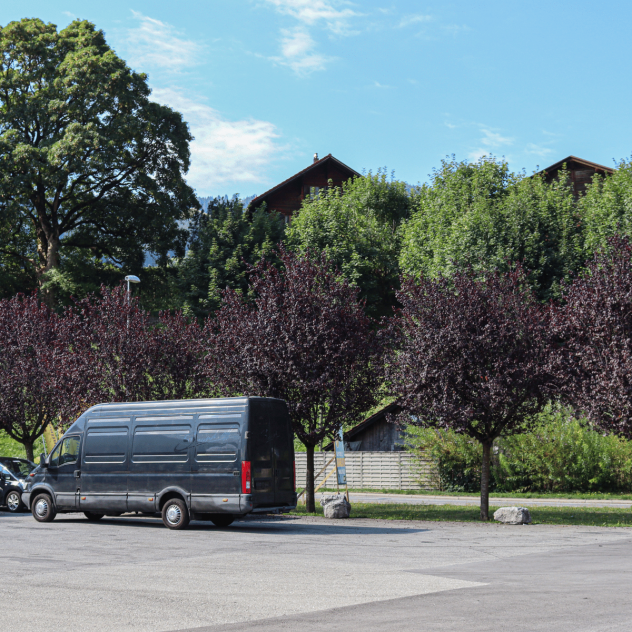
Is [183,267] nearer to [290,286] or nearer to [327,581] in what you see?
[290,286]

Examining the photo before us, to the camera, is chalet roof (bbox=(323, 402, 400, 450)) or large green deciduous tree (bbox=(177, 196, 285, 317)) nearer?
chalet roof (bbox=(323, 402, 400, 450))

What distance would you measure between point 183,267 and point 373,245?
1238 centimetres

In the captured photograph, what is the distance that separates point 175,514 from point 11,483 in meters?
8.58

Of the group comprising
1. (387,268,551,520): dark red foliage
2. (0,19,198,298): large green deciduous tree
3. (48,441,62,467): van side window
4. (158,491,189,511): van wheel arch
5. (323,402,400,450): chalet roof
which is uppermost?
(0,19,198,298): large green deciduous tree

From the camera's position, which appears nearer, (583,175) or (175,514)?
(175,514)

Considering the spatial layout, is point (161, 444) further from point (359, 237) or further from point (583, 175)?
point (583, 175)

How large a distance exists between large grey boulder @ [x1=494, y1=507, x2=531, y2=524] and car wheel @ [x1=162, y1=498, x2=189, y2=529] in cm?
757

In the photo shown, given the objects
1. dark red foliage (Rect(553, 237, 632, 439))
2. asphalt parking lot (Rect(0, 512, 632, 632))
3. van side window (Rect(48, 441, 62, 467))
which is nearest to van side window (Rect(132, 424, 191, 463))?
asphalt parking lot (Rect(0, 512, 632, 632))

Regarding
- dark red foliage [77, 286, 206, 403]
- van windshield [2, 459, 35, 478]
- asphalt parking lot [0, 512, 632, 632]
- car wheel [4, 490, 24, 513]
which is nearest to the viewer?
asphalt parking lot [0, 512, 632, 632]

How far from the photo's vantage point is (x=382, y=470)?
36125 millimetres

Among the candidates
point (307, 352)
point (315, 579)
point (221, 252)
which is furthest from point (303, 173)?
point (315, 579)

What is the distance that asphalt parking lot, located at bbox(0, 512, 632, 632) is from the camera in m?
7.95

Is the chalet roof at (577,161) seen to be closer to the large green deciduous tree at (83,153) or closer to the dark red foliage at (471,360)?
the large green deciduous tree at (83,153)

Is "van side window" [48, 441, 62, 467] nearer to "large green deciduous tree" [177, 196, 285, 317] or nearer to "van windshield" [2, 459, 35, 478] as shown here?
"van windshield" [2, 459, 35, 478]
